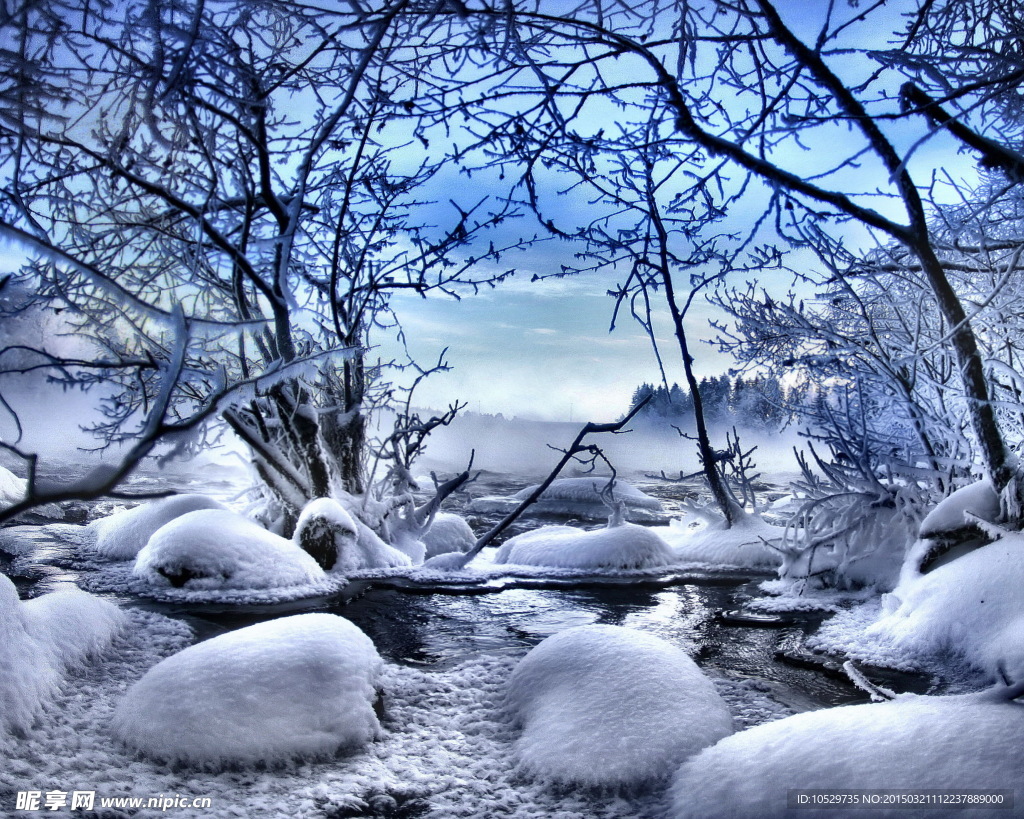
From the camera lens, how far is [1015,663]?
4.04 metres

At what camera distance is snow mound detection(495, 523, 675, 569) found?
889 cm

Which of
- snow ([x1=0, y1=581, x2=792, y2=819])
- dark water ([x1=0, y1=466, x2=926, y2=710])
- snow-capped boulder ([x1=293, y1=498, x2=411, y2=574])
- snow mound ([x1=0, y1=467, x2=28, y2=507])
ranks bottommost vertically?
snow ([x1=0, y1=581, x2=792, y2=819])

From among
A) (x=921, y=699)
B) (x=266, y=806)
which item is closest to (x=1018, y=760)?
(x=921, y=699)

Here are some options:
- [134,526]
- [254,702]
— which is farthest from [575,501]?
[254,702]

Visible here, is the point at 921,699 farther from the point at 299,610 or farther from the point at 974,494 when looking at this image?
the point at 299,610

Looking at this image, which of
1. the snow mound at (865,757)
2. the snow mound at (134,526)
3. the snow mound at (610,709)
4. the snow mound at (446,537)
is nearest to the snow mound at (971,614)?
the snow mound at (865,757)

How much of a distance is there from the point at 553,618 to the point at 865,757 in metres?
4.05

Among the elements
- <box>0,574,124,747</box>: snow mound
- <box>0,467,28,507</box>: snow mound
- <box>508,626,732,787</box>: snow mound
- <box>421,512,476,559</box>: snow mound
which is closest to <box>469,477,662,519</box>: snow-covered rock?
<box>421,512,476,559</box>: snow mound

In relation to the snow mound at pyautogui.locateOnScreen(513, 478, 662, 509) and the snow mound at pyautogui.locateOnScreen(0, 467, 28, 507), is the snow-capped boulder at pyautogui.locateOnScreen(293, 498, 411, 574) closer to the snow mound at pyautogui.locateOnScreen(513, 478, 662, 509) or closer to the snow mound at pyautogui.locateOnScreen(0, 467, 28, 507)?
the snow mound at pyautogui.locateOnScreen(0, 467, 28, 507)

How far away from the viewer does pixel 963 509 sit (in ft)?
18.5

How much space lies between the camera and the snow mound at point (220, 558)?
6.99 metres

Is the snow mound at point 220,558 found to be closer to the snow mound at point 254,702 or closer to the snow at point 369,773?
the snow at point 369,773

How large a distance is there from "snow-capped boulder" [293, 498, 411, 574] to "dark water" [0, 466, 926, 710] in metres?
0.63

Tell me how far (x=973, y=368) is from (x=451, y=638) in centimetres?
470
